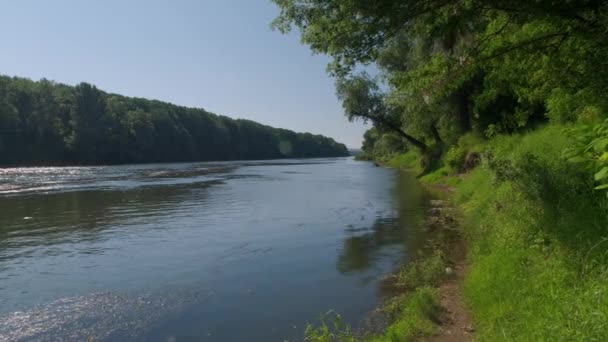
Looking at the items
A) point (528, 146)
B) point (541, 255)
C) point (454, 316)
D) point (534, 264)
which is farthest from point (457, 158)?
point (454, 316)

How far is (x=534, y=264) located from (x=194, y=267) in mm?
7957

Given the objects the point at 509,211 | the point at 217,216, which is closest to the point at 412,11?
the point at 509,211

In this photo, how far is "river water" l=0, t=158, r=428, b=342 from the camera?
8.48m

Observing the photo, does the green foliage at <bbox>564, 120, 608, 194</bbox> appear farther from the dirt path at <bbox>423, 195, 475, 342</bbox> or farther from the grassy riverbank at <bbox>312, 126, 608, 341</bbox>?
the dirt path at <bbox>423, 195, 475, 342</bbox>

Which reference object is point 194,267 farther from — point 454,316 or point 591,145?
point 591,145

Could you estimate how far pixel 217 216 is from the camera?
21.1 m

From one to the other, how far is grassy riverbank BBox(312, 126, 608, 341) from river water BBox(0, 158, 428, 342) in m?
1.67

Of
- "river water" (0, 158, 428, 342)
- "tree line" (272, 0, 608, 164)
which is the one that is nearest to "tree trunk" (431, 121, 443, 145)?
"river water" (0, 158, 428, 342)

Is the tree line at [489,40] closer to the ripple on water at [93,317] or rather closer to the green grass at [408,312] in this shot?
the green grass at [408,312]

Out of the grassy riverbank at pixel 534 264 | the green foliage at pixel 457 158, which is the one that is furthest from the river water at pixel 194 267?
the green foliage at pixel 457 158

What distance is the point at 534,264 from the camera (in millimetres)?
7676

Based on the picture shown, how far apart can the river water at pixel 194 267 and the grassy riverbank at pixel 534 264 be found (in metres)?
1.67

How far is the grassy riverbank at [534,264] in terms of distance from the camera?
5.03m

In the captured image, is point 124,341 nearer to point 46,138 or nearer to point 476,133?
point 476,133
